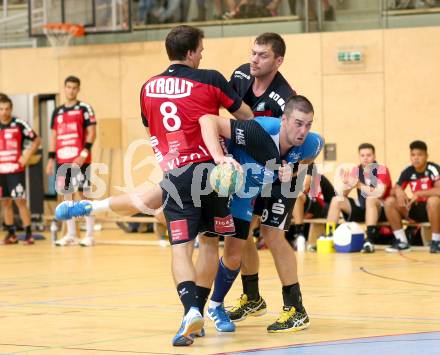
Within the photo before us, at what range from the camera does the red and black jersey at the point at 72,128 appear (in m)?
15.0

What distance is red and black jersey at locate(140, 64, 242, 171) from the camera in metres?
5.95

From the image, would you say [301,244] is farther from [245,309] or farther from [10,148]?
[245,309]

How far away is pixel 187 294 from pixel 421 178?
7879 mm

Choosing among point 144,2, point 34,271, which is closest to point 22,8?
point 144,2

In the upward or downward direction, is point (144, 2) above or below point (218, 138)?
above

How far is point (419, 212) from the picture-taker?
Answer: 43.0 feet

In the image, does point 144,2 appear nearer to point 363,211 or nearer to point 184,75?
point 363,211

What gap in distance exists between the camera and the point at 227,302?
7.69 metres

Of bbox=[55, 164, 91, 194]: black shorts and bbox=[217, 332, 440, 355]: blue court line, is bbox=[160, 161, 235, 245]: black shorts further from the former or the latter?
bbox=[55, 164, 91, 194]: black shorts

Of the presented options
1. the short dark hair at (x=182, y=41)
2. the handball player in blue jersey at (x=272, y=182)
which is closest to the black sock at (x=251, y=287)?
the handball player in blue jersey at (x=272, y=182)

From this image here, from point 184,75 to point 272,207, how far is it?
3.37ft

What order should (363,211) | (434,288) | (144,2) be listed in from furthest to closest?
(144,2), (363,211), (434,288)

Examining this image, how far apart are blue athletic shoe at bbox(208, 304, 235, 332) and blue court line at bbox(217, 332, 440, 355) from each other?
0.83 meters

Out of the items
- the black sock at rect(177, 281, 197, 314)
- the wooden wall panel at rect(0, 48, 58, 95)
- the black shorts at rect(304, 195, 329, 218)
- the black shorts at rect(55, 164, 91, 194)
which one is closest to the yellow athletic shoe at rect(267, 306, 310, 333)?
the black sock at rect(177, 281, 197, 314)
